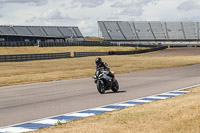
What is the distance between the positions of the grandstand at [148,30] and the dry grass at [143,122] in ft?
402

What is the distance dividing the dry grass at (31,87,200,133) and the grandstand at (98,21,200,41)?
123 m

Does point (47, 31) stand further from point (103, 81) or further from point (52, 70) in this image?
point (103, 81)

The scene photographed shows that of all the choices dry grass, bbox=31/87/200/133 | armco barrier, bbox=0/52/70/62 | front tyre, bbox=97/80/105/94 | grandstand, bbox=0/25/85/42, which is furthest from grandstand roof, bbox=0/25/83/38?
dry grass, bbox=31/87/200/133

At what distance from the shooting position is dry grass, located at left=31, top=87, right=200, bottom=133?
8.07 metres

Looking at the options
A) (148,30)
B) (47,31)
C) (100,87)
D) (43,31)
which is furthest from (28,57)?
(148,30)

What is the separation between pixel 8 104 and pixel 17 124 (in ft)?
13.5

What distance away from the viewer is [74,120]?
986 centimetres

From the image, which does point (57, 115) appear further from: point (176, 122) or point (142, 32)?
point (142, 32)

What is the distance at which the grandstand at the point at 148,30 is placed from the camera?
132 m

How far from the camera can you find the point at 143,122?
8953mm

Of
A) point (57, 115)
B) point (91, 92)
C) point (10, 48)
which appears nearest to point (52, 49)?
point (10, 48)

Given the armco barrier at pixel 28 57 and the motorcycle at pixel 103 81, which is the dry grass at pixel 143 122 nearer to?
the motorcycle at pixel 103 81

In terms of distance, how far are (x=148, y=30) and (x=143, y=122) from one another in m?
130

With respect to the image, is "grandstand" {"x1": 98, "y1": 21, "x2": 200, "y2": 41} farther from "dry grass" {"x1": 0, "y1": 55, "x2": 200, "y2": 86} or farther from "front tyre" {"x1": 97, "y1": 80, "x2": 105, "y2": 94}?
"front tyre" {"x1": 97, "y1": 80, "x2": 105, "y2": 94}
